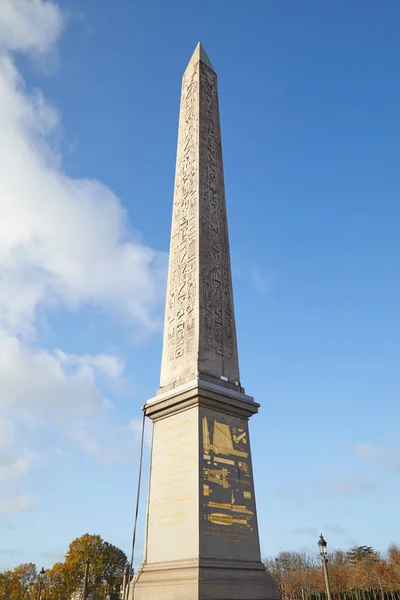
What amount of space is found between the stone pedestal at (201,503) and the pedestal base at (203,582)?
0.04 feet

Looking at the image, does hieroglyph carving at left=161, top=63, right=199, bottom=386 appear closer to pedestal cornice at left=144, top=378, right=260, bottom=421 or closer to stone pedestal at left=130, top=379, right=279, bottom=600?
pedestal cornice at left=144, top=378, right=260, bottom=421

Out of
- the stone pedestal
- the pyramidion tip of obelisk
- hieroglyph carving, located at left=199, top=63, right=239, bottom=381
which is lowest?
the stone pedestal

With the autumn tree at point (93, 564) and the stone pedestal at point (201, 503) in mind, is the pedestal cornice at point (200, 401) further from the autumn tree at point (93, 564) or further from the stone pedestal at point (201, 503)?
the autumn tree at point (93, 564)

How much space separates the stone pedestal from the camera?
311 inches

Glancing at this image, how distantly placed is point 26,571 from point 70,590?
82.2ft

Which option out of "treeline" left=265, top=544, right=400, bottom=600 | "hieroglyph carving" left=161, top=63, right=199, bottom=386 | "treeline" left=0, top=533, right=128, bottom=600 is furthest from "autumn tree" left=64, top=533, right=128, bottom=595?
"hieroglyph carving" left=161, top=63, right=199, bottom=386

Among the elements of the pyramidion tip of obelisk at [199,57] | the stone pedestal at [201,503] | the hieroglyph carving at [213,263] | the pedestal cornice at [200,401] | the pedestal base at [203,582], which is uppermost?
the pyramidion tip of obelisk at [199,57]

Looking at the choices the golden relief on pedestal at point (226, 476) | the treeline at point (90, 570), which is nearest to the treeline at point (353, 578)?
the treeline at point (90, 570)

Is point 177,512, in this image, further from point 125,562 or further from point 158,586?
point 125,562

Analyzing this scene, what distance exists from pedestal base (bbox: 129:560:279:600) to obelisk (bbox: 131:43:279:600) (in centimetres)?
2

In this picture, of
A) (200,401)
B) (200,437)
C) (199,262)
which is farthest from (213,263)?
(200,437)

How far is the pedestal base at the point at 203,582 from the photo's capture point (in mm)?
7562

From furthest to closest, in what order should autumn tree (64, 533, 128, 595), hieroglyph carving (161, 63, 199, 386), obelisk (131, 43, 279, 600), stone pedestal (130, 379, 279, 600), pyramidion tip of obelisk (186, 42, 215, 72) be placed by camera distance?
autumn tree (64, 533, 128, 595) → pyramidion tip of obelisk (186, 42, 215, 72) → hieroglyph carving (161, 63, 199, 386) → obelisk (131, 43, 279, 600) → stone pedestal (130, 379, 279, 600)

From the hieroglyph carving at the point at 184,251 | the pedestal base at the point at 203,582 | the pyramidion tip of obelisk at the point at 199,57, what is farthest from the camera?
the pyramidion tip of obelisk at the point at 199,57
